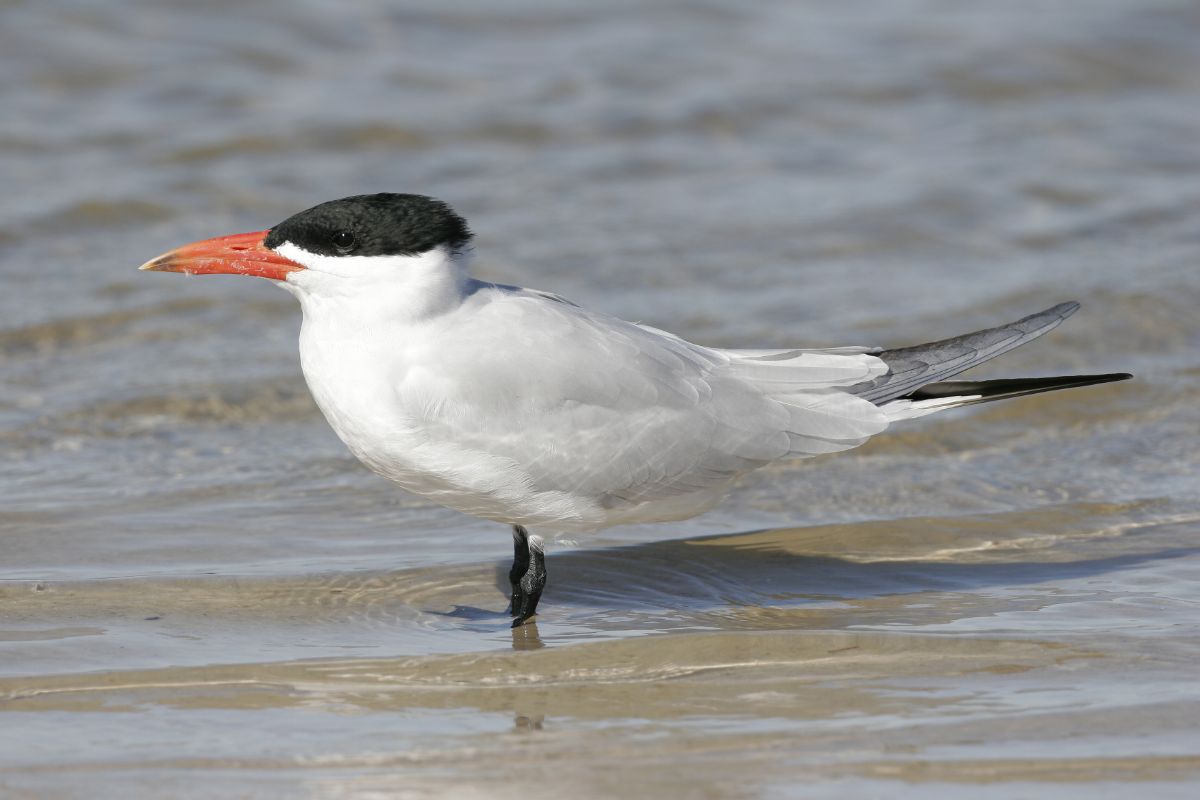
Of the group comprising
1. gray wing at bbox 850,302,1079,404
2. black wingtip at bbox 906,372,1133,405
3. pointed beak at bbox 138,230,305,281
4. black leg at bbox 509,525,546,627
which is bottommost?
black leg at bbox 509,525,546,627

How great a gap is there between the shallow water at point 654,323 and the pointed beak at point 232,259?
1.03 metres

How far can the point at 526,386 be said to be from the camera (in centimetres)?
464

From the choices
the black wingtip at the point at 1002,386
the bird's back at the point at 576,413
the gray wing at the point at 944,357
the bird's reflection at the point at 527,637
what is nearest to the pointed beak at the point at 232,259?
the bird's back at the point at 576,413

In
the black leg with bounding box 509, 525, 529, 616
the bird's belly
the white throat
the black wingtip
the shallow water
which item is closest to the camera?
the shallow water

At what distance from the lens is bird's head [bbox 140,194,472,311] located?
14.9ft

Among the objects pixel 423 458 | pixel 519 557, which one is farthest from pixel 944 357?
pixel 423 458

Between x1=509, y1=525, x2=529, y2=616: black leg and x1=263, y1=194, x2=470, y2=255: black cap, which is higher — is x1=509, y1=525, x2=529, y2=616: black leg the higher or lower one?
the lower one

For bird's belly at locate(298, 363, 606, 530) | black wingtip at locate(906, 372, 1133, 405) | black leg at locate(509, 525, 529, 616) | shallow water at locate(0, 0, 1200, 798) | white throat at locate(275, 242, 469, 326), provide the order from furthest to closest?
black leg at locate(509, 525, 529, 616)
black wingtip at locate(906, 372, 1133, 405)
white throat at locate(275, 242, 469, 326)
bird's belly at locate(298, 363, 606, 530)
shallow water at locate(0, 0, 1200, 798)

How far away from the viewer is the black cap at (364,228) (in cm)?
454

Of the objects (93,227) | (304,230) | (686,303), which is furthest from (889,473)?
(93,227)

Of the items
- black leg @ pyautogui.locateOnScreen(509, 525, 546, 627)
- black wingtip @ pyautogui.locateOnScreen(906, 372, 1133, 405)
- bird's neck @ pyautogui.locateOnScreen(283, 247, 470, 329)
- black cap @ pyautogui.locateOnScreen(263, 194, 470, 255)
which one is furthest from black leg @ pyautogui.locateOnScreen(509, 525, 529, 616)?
black wingtip @ pyautogui.locateOnScreen(906, 372, 1133, 405)

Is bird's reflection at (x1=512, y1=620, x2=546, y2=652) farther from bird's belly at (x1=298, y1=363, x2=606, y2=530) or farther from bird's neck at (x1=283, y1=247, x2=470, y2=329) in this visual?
bird's neck at (x1=283, y1=247, x2=470, y2=329)

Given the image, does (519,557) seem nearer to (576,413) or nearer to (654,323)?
(576,413)

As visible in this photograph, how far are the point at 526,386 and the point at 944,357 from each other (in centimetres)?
140
